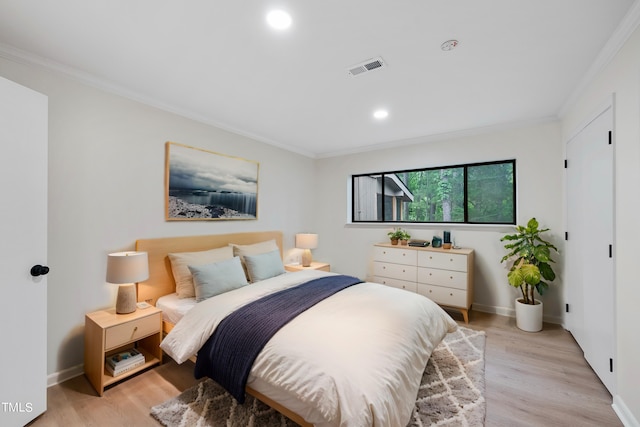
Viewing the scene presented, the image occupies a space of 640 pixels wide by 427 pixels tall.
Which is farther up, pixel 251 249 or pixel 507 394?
pixel 251 249

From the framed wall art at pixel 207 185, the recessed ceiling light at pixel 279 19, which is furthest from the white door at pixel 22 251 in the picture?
the recessed ceiling light at pixel 279 19

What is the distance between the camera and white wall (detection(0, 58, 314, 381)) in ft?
6.84

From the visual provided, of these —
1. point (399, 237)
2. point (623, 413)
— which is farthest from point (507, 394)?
point (399, 237)

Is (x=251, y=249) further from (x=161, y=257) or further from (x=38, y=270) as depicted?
(x=38, y=270)

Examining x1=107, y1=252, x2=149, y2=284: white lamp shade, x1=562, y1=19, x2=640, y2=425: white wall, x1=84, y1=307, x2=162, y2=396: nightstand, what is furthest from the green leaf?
x1=107, y1=252, x2=149, y2=284: white lamp shade

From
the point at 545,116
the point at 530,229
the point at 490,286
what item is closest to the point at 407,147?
the point at 545,116

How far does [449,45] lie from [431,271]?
268 cm

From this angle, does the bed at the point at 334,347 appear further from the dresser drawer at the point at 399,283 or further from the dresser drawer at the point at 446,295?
the dresser drawer at the point at 399,283

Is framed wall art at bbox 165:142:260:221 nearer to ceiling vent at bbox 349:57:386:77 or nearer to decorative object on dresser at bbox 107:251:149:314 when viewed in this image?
decorative object on dresser at bbox 107:251:149:314

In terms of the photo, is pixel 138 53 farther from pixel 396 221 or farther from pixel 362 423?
pixel 396 221

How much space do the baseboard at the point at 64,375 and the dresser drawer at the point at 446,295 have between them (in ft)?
12.2

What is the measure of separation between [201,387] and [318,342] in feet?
3.90

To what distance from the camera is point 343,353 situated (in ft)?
4.83

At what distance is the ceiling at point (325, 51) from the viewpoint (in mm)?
1519
